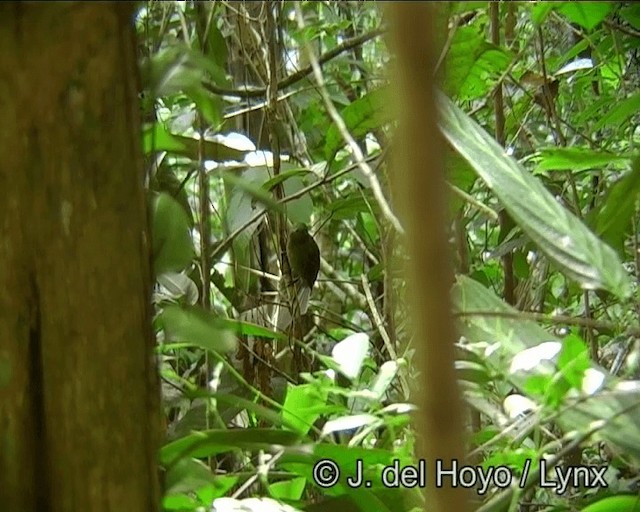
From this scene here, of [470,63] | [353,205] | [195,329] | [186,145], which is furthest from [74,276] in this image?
[353,205]

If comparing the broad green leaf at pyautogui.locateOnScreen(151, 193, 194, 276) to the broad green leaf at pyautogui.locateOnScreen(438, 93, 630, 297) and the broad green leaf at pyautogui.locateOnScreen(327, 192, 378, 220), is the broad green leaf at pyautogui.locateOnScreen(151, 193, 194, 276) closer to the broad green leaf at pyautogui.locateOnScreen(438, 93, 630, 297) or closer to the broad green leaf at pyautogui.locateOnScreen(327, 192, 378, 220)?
the broad green leaf at pyautogui.locateOnScreen(438, 93, 630, 297)

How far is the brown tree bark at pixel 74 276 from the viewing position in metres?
0.33

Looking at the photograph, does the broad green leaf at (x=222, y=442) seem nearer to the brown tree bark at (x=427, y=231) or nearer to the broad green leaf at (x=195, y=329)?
the broad green leaf at (x=195, y=329)

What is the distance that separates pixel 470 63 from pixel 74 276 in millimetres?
446

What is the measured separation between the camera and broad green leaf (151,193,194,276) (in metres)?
0.44

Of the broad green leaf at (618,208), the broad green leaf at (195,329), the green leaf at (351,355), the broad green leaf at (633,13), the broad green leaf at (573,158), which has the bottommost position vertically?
the green leaf at (351,355)

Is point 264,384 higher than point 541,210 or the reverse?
the reverse

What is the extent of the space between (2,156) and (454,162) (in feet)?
1.53

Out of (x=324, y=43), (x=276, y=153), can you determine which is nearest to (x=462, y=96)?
(x=276, y=153)

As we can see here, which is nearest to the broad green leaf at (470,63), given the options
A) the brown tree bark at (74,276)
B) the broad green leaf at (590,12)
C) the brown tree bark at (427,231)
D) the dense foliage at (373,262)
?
the dense foliage at (373,262)

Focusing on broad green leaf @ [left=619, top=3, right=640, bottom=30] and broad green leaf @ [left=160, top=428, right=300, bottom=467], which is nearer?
broad green leaf @ [left=160, top=428, right=300, bottom=467]

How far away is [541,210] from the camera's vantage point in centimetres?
47

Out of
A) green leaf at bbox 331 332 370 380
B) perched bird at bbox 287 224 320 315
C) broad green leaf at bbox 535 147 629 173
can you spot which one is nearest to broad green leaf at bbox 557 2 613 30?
broad green leaf at bbox 535 147 629 173

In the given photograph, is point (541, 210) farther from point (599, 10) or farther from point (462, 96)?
point (462, 96)
